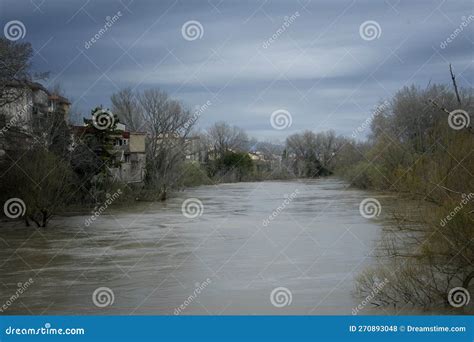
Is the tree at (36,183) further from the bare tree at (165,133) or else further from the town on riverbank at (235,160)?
the bare tree at (165,133)

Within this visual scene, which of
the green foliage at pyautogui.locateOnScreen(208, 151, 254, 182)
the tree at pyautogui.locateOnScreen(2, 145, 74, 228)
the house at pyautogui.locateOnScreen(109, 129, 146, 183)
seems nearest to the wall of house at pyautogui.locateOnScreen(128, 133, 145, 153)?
the house at pyautogui.locateOnScreen(109, 129, 146, 183)

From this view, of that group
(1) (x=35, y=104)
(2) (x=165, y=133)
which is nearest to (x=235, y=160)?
(2) (x=165, y=133)

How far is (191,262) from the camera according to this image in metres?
19.0

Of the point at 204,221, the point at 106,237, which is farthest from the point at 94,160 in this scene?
the point at 106,237

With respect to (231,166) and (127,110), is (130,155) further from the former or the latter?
(231,166)

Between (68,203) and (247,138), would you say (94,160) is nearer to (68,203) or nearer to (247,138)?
(68,203)

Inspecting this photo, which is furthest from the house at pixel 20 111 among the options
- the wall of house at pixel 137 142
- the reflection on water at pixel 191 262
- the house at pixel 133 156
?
the wall of house at pixel 137 142

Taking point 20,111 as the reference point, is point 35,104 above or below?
above

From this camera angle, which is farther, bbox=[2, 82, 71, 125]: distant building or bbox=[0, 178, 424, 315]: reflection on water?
bbox=[2, 82, 71, 125]: distant building

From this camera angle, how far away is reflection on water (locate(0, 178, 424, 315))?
13320 mm

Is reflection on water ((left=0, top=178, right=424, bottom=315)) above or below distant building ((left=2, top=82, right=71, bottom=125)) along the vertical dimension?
below

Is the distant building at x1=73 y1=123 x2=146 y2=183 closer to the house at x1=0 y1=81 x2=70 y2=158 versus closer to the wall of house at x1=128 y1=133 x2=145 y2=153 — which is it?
the wall of house at x1=128 y1=133 x2=145 y2=153

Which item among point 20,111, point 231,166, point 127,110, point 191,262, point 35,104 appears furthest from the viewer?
point 231,166

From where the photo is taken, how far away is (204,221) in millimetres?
31703
